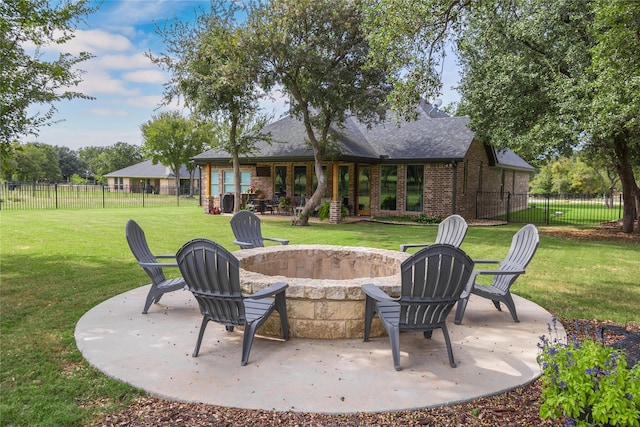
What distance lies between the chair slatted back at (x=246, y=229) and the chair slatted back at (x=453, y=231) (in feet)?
9.75

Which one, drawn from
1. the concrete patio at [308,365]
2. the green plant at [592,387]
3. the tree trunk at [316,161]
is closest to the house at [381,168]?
the tree trunk at [316,161]

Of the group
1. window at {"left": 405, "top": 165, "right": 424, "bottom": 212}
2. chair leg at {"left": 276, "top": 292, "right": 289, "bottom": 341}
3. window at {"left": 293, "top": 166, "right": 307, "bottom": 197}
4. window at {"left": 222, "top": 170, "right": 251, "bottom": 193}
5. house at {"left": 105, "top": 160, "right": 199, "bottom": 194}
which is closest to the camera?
chair leg at {"left": 276, "top": 292, "right": 289, "bottom": 341}

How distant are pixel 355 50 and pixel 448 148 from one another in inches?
248

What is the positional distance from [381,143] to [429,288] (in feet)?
55.0

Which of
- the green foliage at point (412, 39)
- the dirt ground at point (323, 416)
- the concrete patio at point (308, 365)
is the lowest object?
the dirt ground at point (323, 416)

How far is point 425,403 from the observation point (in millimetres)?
3008

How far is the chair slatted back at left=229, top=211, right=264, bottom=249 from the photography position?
7.08 metres

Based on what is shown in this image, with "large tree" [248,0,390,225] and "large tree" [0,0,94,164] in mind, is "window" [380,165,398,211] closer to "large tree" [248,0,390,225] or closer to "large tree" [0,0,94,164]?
"large tree" [248,0,390,225]

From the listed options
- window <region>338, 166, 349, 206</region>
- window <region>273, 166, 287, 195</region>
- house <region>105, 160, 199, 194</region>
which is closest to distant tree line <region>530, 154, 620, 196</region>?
window <region>338, 166, 349, 206</region>

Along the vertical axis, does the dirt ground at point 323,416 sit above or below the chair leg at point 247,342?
below

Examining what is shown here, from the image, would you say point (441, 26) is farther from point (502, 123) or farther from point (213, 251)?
point (502, 123)

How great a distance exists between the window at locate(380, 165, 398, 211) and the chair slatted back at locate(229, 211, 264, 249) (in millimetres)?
12273

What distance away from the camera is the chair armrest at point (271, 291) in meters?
3.74

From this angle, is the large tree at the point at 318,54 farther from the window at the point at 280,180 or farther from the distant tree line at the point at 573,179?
the distant tree line at the point at 573,179
